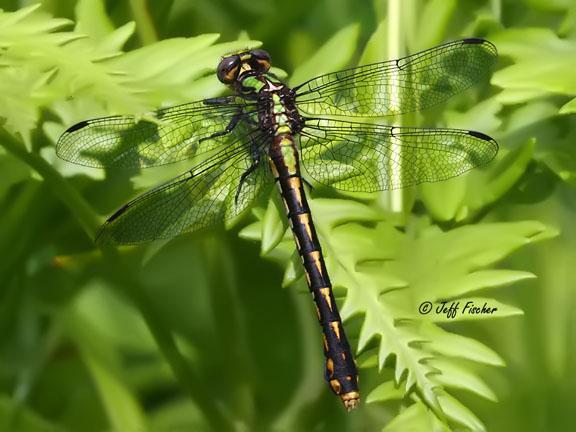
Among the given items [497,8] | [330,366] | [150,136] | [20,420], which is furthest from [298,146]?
[20,420]

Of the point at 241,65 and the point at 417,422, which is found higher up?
the point at 241,65

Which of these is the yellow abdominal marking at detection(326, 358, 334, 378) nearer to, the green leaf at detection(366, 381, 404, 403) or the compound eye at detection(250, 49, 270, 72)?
the green leaf at detection(366, 381, 404, 403)

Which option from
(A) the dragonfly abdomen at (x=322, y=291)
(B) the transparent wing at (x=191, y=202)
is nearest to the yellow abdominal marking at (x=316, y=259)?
(A) the dragonfly abdomen at (x=322, y=291)

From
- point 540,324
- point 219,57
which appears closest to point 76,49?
point 219,57

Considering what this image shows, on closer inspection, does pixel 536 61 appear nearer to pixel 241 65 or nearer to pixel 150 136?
pixel 241 65

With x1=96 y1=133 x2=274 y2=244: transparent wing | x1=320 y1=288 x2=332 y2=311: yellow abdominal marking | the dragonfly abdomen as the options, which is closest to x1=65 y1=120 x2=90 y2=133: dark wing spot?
x1=96 y1=133 x2=274 y2=244: transparent wing

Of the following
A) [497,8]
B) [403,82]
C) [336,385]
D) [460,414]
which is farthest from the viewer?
[497,8]
